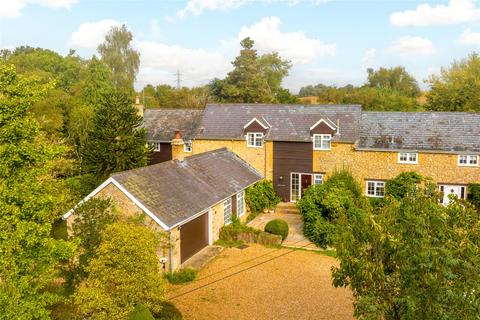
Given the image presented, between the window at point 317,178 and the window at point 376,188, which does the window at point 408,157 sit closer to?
the window at point 376,188

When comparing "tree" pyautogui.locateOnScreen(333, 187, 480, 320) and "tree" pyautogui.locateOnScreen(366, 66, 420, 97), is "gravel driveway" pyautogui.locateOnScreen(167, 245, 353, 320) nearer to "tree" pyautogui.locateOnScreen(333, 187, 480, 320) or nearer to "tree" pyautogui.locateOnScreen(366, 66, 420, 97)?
"tree" pyautogui.locateOnScreen(333, 187, 480, 320)

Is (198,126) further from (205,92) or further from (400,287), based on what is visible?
(205,92)

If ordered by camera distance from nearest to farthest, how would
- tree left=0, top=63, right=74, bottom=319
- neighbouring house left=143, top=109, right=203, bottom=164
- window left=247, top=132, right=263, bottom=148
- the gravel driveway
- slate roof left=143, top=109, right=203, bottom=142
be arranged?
1. tree left=0, top=63, right=74, bottom=319
2. the gravel driveway
3. window left=247, top=132, right=263, bottom=148
4. neighbouring house left=143, top=109, right=203, bottom=164
5. slate roof left=143, top=109, right=203, bottom=142

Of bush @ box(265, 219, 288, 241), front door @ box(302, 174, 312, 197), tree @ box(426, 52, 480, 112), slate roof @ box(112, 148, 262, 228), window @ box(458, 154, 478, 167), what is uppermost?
tree @ box(426, 52, 480, 112)

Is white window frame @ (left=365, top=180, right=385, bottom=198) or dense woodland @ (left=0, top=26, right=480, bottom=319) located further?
white window frame @ (left=365, top=180, right=385, bottom=198)

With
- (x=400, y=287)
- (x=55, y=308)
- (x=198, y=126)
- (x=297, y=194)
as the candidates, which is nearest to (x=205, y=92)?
(x=198, y=126)

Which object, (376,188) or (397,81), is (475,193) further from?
(397,81)

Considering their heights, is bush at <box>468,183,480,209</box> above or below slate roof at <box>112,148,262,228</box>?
below

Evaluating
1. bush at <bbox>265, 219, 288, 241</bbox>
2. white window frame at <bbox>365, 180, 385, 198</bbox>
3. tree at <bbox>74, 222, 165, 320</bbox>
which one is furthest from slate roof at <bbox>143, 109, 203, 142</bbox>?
tree at <bbox>74, 222, 165, 320</bbox>
